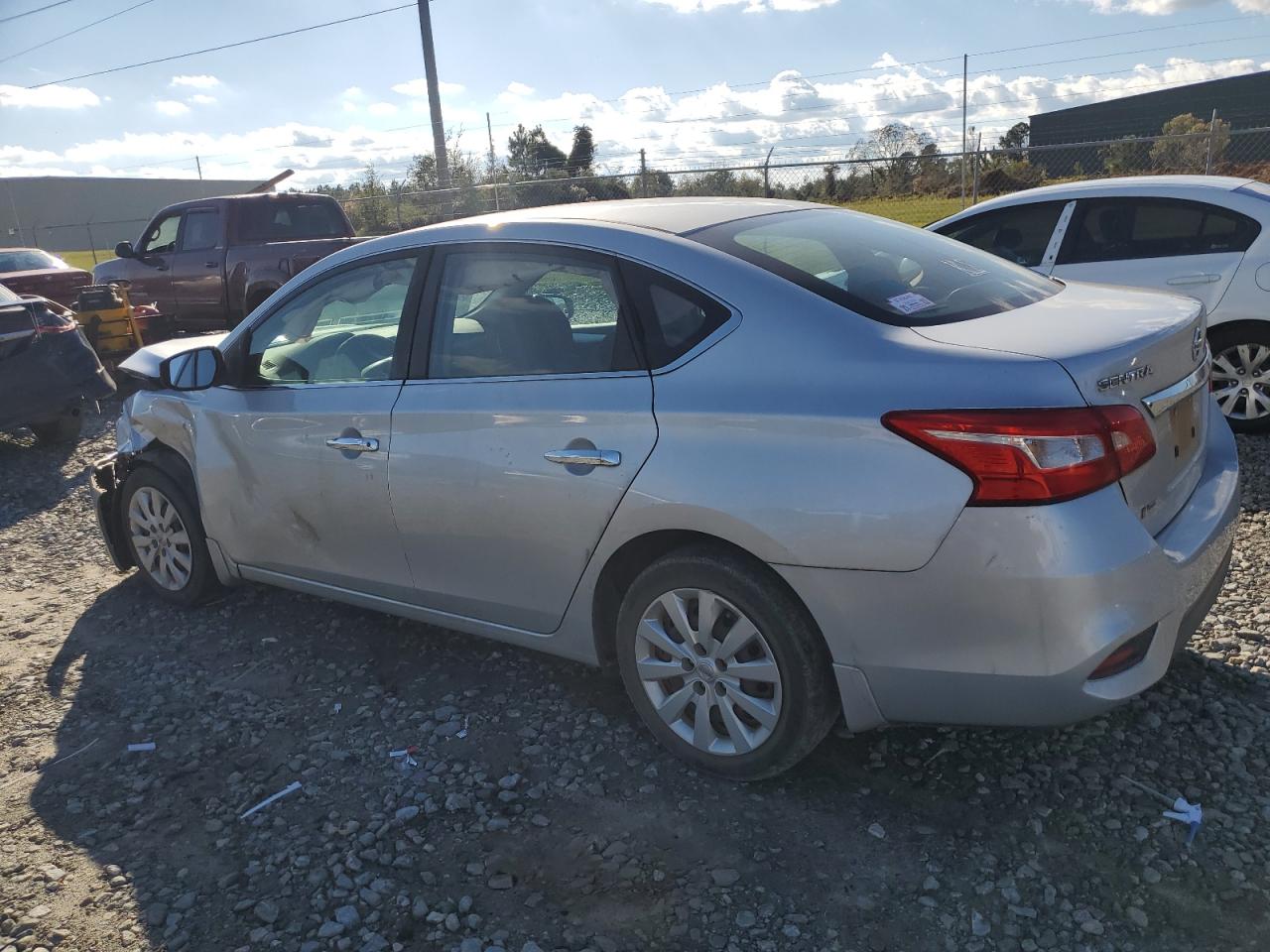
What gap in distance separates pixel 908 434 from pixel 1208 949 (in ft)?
4.48

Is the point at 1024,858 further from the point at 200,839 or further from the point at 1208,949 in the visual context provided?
the point at 200,839

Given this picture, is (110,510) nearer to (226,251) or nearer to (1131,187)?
(1131,187)

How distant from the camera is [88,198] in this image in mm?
53531

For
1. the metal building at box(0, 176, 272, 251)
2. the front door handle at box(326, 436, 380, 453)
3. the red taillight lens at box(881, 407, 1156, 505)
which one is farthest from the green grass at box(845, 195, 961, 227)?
the metal building at box(0, 176, 272, 251)

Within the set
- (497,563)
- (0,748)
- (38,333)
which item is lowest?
(0,748)

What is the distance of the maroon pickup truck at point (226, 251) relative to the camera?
1192 cm

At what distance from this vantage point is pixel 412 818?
10.1 ft

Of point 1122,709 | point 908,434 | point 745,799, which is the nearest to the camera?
point 908,434

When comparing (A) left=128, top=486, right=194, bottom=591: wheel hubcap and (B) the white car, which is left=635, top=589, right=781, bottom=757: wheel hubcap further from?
(B) the white car

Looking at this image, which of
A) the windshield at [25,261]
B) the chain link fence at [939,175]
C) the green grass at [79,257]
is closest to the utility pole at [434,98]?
the chain link fence at [939,175]

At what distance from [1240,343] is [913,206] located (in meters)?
9.20

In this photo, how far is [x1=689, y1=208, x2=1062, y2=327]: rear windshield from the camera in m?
2.89

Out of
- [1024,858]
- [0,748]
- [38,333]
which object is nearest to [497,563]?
[1024,858]

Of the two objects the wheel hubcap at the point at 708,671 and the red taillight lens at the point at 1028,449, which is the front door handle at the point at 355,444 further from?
the red taillight lens at the point at 1028,449
